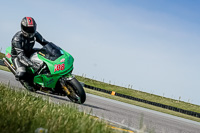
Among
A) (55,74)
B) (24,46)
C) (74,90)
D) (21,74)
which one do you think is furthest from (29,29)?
(74,90)

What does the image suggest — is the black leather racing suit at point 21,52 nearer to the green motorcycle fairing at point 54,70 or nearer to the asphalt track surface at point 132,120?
the green motorcycle fairing at point 54,70

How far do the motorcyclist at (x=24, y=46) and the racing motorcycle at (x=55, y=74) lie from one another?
17 centimetres

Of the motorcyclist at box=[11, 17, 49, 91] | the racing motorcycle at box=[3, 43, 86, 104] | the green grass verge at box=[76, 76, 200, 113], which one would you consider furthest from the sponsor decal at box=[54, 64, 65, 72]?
the green grass verge at box=[76, 76, 200, 113]

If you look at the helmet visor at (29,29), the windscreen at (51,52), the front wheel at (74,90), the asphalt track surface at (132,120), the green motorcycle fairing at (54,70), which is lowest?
the asphalt track surface at (132,120)

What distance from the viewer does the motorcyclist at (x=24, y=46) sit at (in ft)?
25.8

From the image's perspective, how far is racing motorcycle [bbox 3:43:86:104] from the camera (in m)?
7.81

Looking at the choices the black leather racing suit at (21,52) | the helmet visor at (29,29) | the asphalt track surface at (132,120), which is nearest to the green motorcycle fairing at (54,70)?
the black leather racing suit at (21,52)

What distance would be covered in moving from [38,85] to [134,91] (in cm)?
2444

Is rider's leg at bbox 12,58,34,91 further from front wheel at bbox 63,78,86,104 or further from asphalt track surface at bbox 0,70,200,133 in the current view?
front wheel at bbox 63,78,86,104

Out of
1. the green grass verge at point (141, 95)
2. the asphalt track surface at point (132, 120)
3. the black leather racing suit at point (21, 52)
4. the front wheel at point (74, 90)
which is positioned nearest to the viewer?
the asphalt track surface at point (132, 120)

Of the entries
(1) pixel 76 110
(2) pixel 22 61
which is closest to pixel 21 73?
(2) pixel 22 61

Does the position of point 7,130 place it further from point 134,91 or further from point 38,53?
point 134,91

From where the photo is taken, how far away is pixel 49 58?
25.9ft

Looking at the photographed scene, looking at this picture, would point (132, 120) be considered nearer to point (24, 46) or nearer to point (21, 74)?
point (21, 74)
